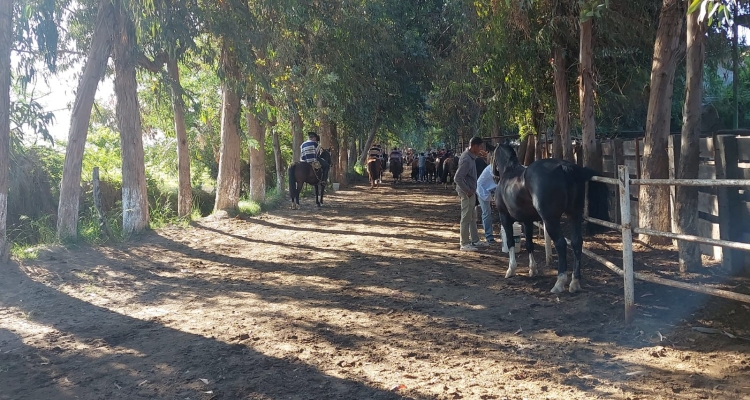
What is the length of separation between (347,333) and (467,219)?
5217 millimetres

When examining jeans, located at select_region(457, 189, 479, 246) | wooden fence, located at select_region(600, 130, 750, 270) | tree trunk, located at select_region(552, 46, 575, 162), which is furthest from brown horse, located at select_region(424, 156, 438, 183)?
wooden fence, located at select_region(600, 130, 750, 270)

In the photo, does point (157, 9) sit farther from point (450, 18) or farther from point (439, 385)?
point (450, 18)

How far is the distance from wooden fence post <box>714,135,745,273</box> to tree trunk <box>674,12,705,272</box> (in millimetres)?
291

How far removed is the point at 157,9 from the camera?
33.4ft

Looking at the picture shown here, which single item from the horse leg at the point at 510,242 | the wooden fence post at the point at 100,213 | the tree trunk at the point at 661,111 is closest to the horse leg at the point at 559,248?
the horse leg at the point at 510,242

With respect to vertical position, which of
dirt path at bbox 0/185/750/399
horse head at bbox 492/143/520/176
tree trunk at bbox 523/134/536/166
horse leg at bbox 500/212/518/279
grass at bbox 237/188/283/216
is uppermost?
tree trunk at bbox 523/134/536/166

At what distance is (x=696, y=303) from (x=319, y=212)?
528 inches

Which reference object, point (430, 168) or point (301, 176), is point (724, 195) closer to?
point (301, 176)

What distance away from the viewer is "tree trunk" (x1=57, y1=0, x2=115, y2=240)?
37.6ft

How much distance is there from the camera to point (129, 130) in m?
12.7

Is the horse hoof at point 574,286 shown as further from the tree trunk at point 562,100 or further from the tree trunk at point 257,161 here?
the tree trunk at point 257,161

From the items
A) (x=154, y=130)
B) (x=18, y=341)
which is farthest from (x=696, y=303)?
(x=154, y=130)

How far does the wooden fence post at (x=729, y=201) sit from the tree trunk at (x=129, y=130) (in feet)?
32.3

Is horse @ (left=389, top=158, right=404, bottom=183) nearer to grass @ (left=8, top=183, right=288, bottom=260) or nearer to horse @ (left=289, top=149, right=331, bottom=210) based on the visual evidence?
horse @ (left=289, top=149, right=331, bottom=210)
